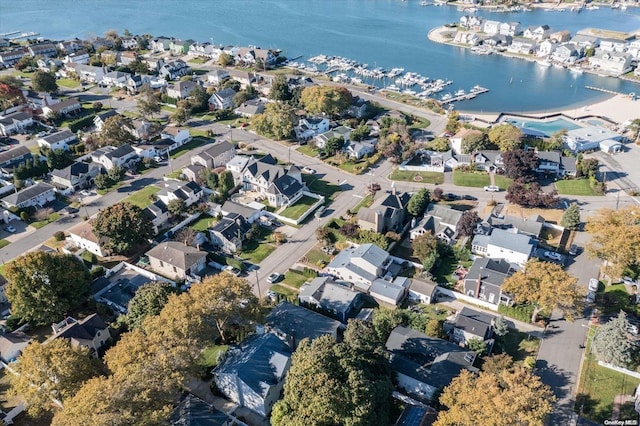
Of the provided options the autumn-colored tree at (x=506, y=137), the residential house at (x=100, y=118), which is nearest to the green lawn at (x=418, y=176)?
the autumn-colored tree at (x=506, y=137)

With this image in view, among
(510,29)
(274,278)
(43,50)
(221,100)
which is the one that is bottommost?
(274,278)

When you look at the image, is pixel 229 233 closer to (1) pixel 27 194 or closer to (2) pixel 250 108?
(1) pixel 27 194

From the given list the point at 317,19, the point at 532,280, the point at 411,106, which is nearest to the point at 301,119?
the point at 411,106

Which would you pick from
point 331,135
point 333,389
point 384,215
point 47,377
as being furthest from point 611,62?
point 47,377

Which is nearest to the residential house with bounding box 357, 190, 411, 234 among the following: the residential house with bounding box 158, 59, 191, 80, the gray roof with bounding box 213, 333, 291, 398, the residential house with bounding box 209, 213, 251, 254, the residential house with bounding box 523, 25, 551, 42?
the residential house with bounding box 209, 213, 251, 254

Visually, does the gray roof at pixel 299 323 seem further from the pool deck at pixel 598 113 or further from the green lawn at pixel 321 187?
the pool deck at pixel 598 113

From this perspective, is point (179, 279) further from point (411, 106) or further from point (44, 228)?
point (411, 106)
